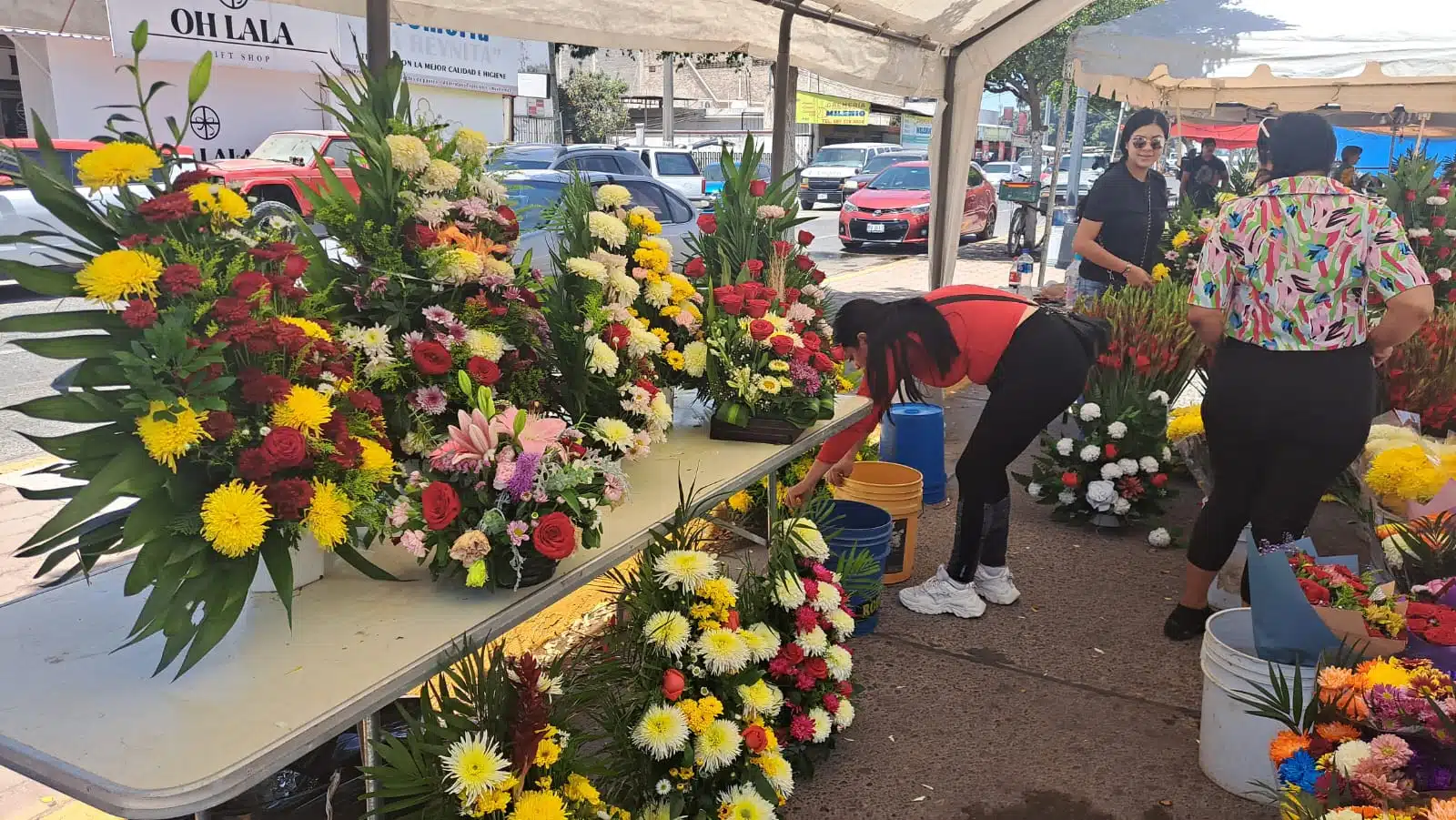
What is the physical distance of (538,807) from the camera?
71.8 inches

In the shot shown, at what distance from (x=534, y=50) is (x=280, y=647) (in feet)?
92.5

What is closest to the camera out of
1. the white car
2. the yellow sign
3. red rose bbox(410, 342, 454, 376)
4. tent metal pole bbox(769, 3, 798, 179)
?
red rose bbox(410, 342, 454, 376)

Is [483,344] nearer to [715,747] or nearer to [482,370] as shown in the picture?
[482,370]

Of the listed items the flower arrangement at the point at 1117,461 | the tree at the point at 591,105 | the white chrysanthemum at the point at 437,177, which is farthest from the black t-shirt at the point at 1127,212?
the tree at the point at 591,105

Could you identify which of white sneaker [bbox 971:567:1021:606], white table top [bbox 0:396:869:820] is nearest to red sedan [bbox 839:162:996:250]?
white sneaker [bbox 971:567:1021:606]

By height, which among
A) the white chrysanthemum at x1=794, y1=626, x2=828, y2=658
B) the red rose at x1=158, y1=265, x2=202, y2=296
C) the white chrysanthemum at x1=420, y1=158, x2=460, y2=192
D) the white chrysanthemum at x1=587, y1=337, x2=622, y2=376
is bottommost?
the white chrysanthemum at x1=794, y1=626, x2=828, y2=658

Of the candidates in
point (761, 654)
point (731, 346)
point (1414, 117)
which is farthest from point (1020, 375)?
point (1414, 117)

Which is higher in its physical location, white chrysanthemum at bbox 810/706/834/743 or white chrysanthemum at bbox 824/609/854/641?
white chrysanthemum at bbox 824/609/854/641

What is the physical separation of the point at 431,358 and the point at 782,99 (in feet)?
12.6

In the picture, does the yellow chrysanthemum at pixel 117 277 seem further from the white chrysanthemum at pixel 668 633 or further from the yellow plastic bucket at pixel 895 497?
the yellow plastic bucket at pixel 895 497

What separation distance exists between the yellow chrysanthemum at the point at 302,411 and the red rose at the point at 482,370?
439mm

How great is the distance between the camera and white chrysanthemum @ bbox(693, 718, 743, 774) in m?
2.28

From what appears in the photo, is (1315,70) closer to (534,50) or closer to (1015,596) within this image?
(1015,596)

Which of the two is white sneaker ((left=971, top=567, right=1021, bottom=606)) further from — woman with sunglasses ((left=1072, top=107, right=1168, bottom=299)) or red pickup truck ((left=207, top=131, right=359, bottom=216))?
red pickup truck ((left=207, top=131, right=359, bottom=216))
